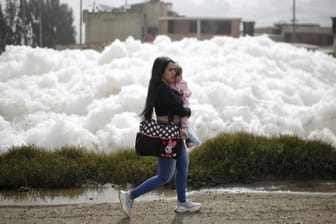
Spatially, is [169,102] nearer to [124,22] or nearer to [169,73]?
[169,73]

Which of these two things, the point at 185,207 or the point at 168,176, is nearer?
the point at 168,176

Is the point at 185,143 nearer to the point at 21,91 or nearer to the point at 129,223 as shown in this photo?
the point at 129,223

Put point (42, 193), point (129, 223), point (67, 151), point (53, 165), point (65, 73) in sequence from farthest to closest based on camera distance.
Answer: point (65, 73)
point (67, 151)
point (53, 165)
point (42, 193)
point (129, 223)

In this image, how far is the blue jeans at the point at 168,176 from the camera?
472cm

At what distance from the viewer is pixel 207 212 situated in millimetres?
4957

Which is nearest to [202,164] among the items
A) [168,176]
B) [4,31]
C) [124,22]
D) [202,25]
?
[168,176]

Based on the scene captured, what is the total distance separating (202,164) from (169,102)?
2432 mm

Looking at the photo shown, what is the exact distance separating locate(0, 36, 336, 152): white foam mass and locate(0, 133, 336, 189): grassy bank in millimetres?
680

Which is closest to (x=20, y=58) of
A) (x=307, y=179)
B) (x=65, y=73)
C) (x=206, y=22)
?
(x=65, y=73)

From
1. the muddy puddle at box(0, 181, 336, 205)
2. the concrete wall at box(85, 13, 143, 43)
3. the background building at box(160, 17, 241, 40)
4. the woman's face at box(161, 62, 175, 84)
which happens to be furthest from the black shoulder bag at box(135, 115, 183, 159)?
the background building at box(160, 17, 241, 40)

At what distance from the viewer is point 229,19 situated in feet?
170

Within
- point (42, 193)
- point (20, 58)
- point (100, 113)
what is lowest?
point (42, 193)

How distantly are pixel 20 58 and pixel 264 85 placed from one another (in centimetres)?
540

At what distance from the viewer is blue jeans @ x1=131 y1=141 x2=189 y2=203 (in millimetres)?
4717
